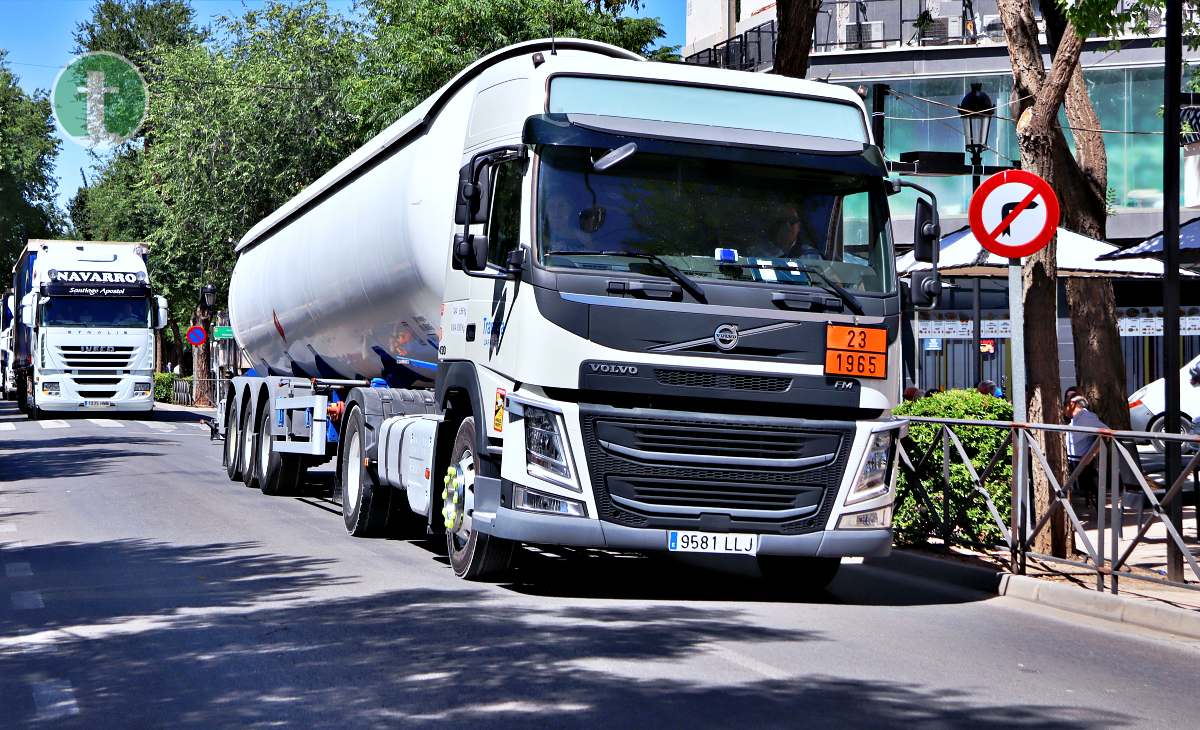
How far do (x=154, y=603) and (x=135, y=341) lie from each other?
2940 cm

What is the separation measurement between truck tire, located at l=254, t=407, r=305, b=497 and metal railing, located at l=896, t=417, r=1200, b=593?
7.89m

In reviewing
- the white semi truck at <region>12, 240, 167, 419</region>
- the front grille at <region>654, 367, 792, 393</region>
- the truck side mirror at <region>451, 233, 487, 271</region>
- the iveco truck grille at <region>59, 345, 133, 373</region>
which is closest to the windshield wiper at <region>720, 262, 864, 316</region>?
the front grille at <region>654, 367, 792, 393</region>

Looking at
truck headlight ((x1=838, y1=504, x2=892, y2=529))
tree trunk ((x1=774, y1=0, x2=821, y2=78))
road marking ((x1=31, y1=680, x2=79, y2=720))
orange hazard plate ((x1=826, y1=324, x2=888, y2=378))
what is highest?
tree trunk ((x1=774, y1=0, x2=821, y2=78))

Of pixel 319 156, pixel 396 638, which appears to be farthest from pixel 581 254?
pixel 319 156

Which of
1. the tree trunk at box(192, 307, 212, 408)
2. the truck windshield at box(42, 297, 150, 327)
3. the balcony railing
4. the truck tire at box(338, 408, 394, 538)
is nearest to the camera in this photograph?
the truck tire at box(338, 408, 394, 538)

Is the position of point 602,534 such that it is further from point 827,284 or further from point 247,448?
point 247,448

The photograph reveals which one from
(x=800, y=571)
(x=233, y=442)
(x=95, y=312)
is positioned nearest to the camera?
(x=800, y=571)

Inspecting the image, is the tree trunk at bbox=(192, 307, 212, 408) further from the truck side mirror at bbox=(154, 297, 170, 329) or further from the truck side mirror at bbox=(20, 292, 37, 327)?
the truck side mirror at bbox=(154, 297, 170, 329)

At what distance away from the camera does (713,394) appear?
9.49 meters

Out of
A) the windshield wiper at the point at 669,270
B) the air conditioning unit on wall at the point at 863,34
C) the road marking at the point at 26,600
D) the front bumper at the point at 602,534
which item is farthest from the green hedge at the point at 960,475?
the air conditioning unit on wall at the point at 863,34

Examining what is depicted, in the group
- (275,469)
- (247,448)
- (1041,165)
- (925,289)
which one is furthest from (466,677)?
(247,448)

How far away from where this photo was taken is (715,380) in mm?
9500

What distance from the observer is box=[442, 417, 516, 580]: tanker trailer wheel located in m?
10.3

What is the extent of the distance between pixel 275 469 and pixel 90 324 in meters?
21.0
